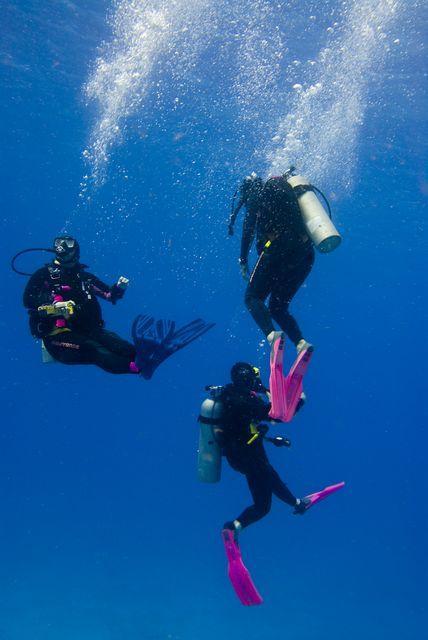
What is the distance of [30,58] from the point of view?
68.2 feet

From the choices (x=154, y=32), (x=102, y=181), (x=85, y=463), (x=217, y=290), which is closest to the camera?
(x=154, y=32)

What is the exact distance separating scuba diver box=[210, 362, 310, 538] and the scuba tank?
0.20ft

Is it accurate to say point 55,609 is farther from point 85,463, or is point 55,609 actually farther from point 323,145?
point 85,463

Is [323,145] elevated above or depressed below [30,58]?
below

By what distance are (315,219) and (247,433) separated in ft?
10.0

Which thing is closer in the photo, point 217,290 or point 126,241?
point 126,241

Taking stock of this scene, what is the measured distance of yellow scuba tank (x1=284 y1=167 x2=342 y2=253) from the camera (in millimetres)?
5703

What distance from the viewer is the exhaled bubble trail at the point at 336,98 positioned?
45.7 feet

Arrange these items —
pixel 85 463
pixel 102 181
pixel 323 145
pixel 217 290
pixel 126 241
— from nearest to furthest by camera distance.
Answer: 1. pixel 323 145
2. pixel 102 181
3. pixel 85 463
4. pixel 126 241
5. pixel 217 290

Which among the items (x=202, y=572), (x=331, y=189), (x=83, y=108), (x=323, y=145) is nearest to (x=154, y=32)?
(x=323, y=145)

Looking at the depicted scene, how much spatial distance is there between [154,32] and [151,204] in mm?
20834

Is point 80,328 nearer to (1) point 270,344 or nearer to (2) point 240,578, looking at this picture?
(1) point 270,344

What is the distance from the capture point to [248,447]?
713 cm

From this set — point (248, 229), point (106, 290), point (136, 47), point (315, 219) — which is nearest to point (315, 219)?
point (315, 219)
